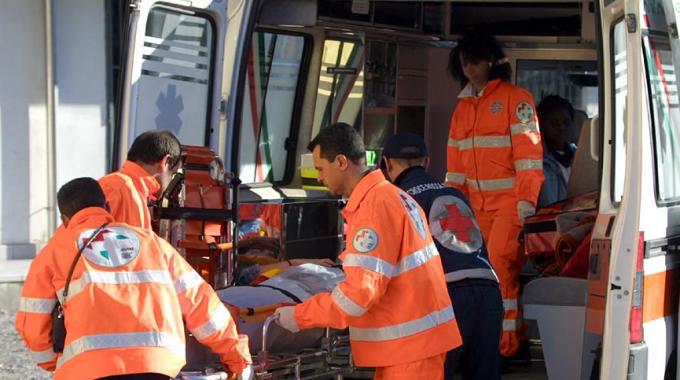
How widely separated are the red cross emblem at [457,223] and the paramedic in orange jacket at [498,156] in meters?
1.29

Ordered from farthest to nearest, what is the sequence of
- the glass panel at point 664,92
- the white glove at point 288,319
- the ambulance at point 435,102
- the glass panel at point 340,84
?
the glass panel at point 340,84 < the glass panel at point 664,92 < the ambulance at point 435,102 < the white glove at point 288,319

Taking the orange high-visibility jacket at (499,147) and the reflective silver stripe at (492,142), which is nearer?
the orange high-visibility jacket at (499,147)

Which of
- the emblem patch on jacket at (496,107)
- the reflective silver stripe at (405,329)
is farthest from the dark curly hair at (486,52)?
the reflective silver stripe at (405,329)

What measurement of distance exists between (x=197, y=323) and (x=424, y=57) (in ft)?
14.9

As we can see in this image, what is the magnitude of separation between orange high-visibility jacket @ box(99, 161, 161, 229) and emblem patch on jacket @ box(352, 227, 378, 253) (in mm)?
1331

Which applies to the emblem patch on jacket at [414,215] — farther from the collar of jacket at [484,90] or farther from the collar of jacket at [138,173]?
the collar of jacket at [484,90]

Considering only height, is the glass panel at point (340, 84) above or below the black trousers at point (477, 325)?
above

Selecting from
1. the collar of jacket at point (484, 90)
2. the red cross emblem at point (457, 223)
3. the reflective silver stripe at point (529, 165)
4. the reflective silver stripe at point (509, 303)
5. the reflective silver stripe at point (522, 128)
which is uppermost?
the collar of jacket at point (484, 90)

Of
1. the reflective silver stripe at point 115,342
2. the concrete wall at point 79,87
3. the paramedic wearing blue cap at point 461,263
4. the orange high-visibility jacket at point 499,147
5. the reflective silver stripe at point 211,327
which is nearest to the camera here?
the reflective silver stripe at point 115,342

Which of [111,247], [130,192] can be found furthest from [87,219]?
[130,192]

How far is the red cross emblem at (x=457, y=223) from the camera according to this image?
466 cm

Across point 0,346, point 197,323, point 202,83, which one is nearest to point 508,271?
point 202,83

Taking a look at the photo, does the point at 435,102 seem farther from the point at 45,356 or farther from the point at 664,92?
the point at 45,356

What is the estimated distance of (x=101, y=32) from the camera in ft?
35.5
